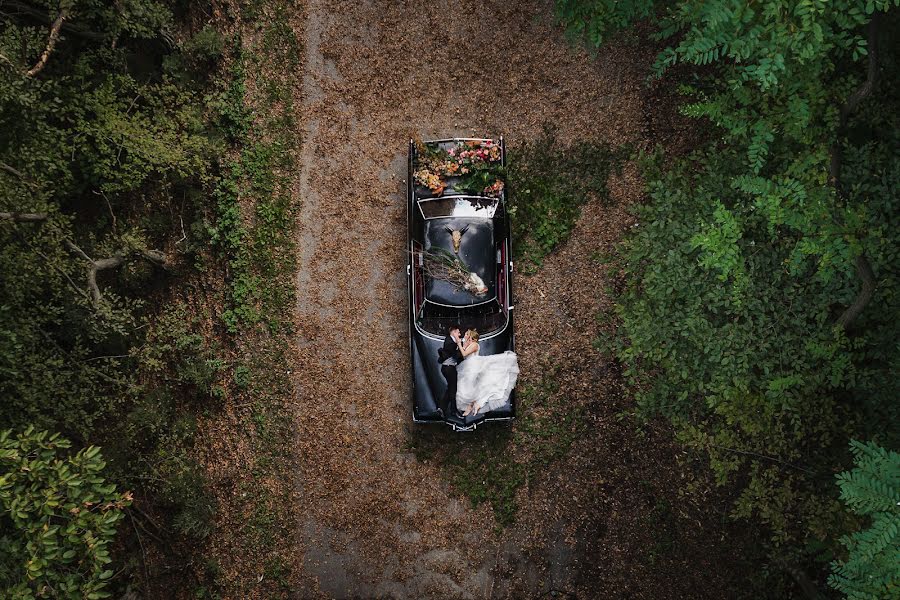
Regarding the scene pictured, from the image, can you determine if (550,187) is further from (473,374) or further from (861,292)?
(861,292)

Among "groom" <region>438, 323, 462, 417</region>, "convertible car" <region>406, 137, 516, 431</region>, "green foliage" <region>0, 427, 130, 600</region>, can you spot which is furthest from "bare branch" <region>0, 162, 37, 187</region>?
"groom" <region>438, 323, 462, 417</region>

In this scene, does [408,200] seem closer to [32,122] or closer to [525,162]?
[525,162]

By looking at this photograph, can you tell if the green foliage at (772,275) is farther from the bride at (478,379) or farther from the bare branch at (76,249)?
the bare branch at (76,249)

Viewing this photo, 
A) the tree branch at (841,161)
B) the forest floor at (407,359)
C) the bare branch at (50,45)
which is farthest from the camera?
the forest floor at (407,359)

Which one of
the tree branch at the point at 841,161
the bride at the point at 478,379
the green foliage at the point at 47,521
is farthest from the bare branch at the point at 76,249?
the tree branch at the point at 841,161

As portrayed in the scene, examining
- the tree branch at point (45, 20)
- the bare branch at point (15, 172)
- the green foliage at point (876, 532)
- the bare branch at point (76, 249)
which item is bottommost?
the green foliage at point (876, 532)

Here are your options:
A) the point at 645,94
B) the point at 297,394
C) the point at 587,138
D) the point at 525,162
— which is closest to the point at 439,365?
the point at 297,394

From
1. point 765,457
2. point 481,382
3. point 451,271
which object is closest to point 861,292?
point 765,457
